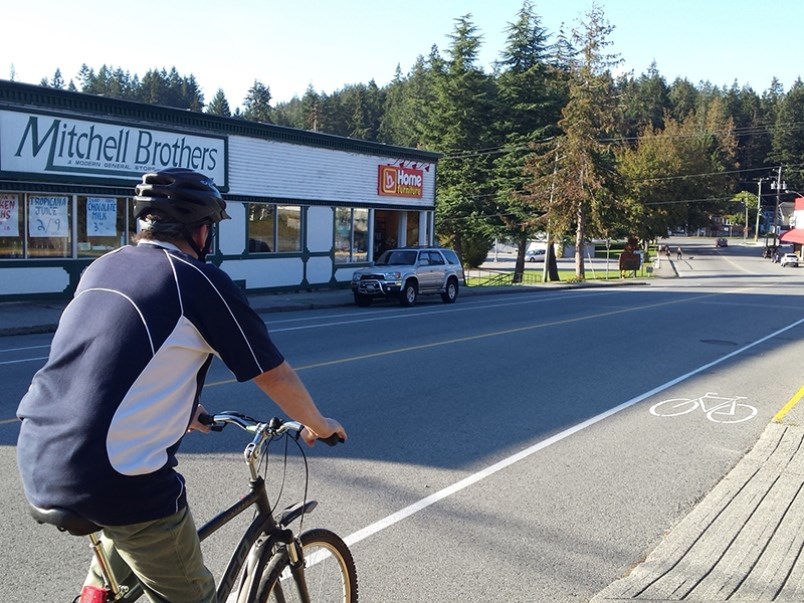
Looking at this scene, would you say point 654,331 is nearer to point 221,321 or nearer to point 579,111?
point 221,321

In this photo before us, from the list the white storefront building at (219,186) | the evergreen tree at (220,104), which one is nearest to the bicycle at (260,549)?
the white storefront building at (219,186)

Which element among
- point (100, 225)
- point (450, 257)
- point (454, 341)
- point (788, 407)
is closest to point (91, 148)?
point (100, 225)

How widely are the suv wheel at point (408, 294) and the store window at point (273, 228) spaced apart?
4.95 meters

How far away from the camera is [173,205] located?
2.77 meters

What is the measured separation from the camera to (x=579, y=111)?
47250 mm

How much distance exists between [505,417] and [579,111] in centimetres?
4089

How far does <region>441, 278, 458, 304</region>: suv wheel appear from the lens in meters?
26.8

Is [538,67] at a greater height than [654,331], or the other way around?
[538,67]

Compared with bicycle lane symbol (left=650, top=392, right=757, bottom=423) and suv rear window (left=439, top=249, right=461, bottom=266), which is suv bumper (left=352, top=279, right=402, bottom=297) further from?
bicycle lane symbol (left=650, top=392, right=757, bottom=423)

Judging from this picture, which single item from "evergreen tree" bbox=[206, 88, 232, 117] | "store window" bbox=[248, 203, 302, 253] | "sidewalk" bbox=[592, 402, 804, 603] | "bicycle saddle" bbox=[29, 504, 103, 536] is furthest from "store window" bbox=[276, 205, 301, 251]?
"evergreen tree" bbox=[206, 88, 232, 117]

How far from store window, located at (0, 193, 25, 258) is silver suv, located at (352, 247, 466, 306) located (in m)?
9.24

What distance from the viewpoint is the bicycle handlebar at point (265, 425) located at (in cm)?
304

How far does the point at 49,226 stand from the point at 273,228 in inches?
316

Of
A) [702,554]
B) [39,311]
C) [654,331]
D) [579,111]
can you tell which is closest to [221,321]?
[702,554]
